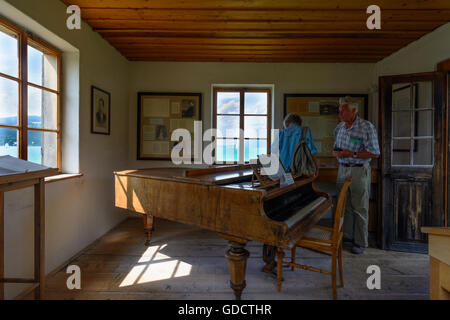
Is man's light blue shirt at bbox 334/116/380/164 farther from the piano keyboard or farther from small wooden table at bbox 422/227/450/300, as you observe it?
small wooden table at bbox 422/227/450/300

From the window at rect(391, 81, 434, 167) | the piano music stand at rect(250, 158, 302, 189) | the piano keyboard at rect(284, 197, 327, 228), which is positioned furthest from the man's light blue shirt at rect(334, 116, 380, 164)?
the piano music stand at rect(250, 158, 302, 189)

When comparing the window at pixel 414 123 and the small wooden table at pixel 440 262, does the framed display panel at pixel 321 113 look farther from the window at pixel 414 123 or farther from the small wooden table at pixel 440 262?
the small wooden table at pixel 440 262

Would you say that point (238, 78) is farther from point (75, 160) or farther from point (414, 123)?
point (75, 160)

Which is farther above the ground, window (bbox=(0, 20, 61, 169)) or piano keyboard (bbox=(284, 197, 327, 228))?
window (bbox=(0, 20, 61, 169))

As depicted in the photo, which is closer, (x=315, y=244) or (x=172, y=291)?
(x=315, y=244)

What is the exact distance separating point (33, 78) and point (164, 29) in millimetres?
1542

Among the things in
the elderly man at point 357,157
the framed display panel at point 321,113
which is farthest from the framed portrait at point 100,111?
the elderly man at point 357,157

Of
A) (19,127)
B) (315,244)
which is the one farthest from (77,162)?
(315,244)

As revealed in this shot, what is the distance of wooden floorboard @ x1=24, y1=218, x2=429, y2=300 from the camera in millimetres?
1996

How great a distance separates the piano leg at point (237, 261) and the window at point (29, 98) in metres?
2.03

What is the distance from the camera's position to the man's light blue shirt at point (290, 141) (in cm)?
238

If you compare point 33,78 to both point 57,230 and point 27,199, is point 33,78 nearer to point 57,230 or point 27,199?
point 27,199

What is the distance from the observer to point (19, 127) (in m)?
2.08

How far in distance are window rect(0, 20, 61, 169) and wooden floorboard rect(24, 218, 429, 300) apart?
4.07 ft
